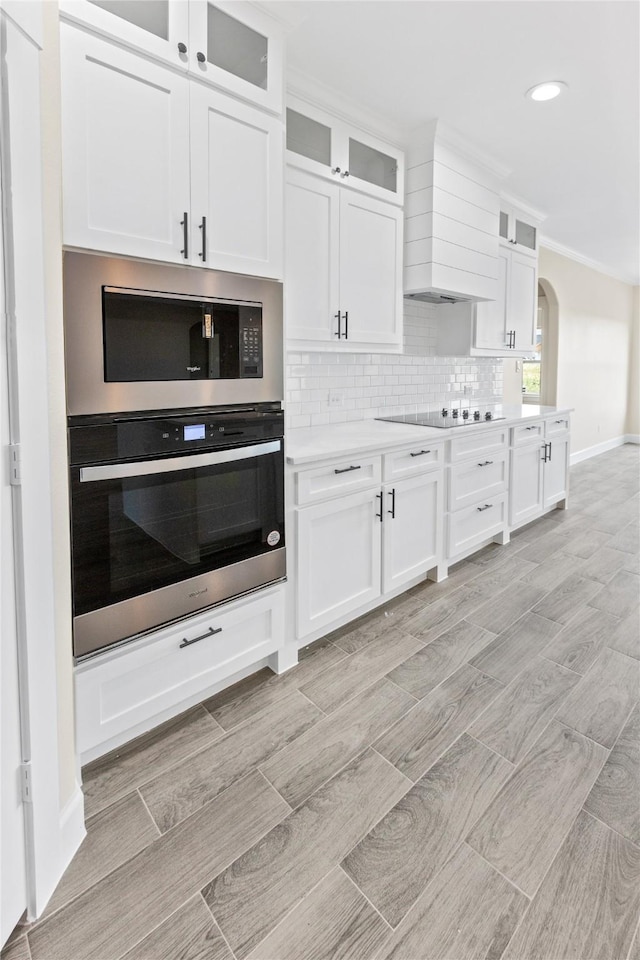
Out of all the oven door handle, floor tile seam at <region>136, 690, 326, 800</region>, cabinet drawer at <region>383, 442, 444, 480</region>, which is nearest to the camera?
the oven door handle

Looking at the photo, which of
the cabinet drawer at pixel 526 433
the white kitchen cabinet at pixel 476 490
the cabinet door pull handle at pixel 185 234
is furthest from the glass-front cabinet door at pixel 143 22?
the cabinet drawer at pixel 526 433

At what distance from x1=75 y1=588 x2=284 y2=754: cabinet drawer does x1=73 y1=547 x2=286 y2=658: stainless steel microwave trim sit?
4 cm

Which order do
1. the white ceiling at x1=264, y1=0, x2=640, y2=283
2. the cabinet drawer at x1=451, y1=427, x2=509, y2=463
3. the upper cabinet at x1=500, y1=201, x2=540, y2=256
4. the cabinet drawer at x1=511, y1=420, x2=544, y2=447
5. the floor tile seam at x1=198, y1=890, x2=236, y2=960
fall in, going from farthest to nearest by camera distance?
the upper cabinet at x1=500, y1=201, x2=540, y2=256 → the cabinet drawer at x1=511, y1=420, x2=544, y2=447 → the cabinet drawer at x1=451, y1=427, x2=509, y2=463 → the white ceiling at x1=264, y1=0, x2=640, y2=283 → the floor tile seam at x1=198, y1=890, x2=236, y2=960

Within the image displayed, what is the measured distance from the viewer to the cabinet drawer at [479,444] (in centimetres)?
323

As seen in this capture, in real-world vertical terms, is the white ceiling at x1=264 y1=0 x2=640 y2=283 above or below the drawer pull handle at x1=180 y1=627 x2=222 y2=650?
above

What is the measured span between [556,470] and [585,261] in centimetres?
393

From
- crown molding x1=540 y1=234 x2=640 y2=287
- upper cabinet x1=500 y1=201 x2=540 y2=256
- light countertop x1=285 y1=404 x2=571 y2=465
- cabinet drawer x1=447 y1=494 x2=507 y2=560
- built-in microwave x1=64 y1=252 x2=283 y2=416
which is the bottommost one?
cabinet drawer x1=447 y1=494 x2=507 y2=560

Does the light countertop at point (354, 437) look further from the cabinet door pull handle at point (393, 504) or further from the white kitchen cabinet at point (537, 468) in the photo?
the white kitchen cabinet at point (537, 468)

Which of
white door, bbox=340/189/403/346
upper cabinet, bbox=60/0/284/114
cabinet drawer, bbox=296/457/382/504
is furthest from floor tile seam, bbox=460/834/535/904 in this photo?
upper cabinet, bbox=60/0/284/114

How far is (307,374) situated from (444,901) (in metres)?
2.47

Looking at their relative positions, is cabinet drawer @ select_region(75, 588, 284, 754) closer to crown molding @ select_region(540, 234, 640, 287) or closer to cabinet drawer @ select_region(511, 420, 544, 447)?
cabinet drawer @ select_region(511, 420, 544, 447)

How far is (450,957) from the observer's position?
3.88 feet

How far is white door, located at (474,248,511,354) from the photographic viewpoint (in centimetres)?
395

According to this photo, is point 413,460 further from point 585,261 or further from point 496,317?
point 585,261
